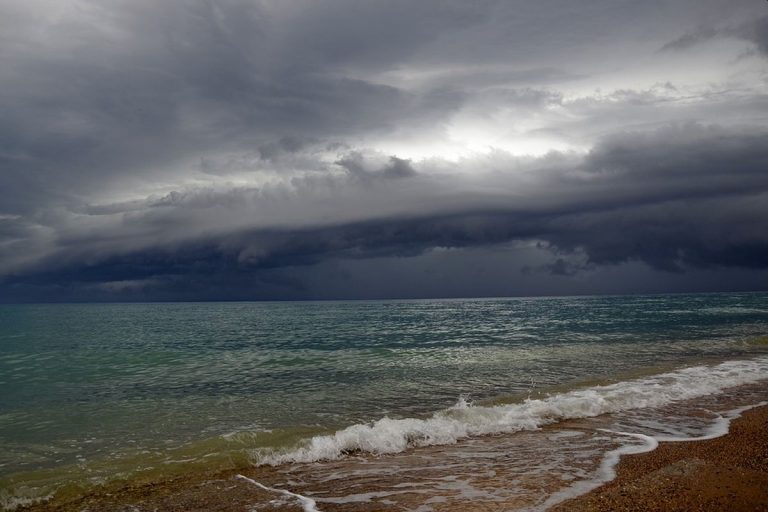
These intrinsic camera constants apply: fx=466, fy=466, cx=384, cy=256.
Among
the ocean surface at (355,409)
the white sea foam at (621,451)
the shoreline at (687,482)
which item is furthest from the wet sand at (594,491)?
the ocean surface at (355,409)

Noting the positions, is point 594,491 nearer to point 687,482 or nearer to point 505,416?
point 687,482

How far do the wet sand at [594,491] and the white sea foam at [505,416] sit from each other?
1119mm

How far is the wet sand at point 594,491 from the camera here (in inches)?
313

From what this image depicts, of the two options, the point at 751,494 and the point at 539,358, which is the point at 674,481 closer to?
the point at 751,494

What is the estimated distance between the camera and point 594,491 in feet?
29.1

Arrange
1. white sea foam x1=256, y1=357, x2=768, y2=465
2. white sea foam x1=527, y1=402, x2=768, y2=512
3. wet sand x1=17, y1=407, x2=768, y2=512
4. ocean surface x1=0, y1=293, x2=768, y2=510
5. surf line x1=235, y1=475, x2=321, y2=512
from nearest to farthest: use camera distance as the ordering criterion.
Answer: wet sand x1=17, y1=407, x2=768, y2=512 < white sea foam x1=527, y1=402, x2=768, y2=512 < surf line x1=235, y1=475, x2=321, y2=512 < ocean surface x1=0, y1=293, x2=768, y2=510 < white sea foam x1=256, y1=357, x2=768, y2=465

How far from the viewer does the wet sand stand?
795cm

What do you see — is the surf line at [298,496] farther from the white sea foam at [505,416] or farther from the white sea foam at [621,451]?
the white sea foam at [621,451]

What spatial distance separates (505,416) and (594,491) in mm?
7013

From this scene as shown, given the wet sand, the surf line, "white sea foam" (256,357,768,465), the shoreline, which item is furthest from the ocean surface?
the shoreline

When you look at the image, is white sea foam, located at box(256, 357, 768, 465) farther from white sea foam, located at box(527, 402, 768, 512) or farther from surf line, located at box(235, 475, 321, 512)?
white sea foam, located at box(527, 402, 768, 512)

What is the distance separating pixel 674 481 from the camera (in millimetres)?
8680

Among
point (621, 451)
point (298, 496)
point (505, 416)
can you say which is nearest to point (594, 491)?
point (621, 451)

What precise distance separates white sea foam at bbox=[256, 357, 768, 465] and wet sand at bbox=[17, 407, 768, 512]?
1119mm
